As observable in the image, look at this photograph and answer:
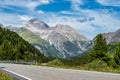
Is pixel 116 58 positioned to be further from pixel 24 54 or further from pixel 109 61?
pixel 24 54

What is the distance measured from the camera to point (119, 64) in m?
99.8

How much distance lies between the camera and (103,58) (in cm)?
10025

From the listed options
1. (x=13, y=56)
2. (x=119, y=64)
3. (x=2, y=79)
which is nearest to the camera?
(x=2, y=79)

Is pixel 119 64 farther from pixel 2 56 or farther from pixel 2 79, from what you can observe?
pixel 2 79

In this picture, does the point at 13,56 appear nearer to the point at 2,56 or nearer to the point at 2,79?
the point at 2,56

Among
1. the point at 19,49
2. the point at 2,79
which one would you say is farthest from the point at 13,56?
the point at 2,79

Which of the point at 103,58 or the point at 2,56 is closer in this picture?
the point at 103,58

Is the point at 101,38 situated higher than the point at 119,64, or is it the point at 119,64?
the point at 101,38

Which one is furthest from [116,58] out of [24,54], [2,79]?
[2,79]

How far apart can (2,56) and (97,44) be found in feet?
196

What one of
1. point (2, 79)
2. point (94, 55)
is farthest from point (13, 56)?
point (2, 79)

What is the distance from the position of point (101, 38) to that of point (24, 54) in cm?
5300

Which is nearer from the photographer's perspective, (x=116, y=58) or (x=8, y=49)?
(x=116, y=58)

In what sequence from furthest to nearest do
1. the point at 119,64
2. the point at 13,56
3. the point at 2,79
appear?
the point at 13,56 → the point at 119,64 → the point at 2,79
